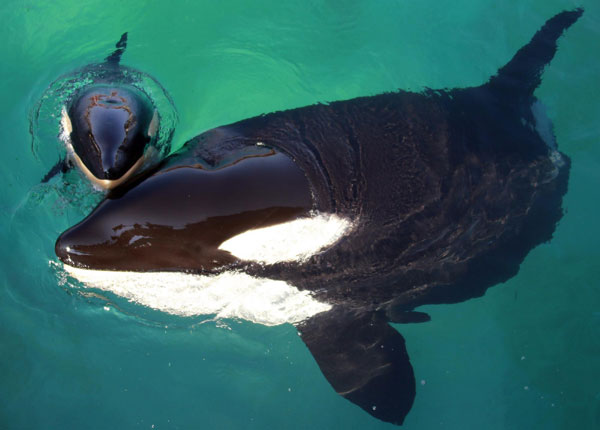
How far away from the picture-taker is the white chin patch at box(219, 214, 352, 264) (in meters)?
3.23

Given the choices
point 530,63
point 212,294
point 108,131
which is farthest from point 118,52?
point 530,63

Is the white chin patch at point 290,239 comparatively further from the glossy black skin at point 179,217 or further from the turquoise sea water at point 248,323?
the turquoise sea water at point 248,323

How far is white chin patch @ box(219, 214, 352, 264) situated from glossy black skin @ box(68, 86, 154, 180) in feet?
3.53

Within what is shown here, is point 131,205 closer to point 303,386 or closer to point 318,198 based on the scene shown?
point 318,198

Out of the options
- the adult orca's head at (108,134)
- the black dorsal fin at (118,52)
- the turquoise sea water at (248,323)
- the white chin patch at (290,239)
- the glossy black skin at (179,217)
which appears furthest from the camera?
the black dorsal fin at (118,52)

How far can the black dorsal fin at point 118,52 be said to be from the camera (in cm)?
640

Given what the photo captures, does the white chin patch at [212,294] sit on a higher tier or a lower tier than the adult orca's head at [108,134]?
lower

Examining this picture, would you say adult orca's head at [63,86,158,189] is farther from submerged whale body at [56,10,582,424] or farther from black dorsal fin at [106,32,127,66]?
black dorsal fin at [106,32,127,66]

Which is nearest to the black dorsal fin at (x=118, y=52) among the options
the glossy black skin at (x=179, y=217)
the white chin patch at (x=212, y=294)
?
the white chin patch at (x=212, y=294)

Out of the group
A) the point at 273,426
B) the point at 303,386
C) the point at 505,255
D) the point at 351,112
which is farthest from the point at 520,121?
the point at 273,426

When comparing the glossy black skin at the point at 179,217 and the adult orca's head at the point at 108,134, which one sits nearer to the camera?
the glossy black skin at the point at 179,217

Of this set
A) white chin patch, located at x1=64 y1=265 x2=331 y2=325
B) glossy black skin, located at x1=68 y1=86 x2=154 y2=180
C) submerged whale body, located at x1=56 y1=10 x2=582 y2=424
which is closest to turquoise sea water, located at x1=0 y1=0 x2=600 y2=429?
white chin patch, located at x1=64 y1=265 x2=331 y2=325

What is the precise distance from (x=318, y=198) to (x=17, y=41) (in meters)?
6.14

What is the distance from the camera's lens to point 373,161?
4039 mm
